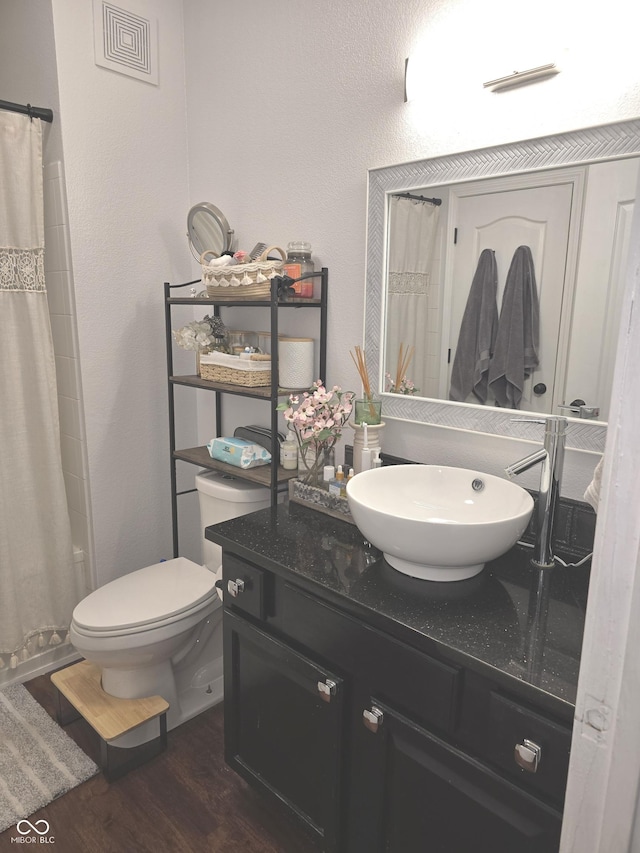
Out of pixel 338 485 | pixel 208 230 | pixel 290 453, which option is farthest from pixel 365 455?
pixel 208 230

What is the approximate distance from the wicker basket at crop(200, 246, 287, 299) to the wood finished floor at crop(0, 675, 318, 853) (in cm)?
146

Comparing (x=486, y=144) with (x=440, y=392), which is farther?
(x=440, y=392)

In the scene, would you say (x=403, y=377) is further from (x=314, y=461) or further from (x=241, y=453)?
(x=241, y=453)

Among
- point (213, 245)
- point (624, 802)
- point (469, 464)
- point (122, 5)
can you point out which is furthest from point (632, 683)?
point (122, 5)

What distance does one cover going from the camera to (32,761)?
1.84m

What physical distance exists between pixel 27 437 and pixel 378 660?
1.57m

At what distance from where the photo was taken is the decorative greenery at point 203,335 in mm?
2143

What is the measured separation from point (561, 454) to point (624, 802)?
82cm

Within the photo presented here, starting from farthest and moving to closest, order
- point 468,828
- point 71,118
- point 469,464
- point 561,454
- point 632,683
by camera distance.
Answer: point 71,118, point 469,464, point 561,454, point 468,828, point 632,683

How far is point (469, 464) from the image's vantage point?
5.29 feet

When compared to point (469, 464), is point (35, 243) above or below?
above

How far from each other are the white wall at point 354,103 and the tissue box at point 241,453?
36 cm

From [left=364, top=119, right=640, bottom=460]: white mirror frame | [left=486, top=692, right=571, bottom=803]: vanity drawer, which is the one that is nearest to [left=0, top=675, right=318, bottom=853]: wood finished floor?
[left=486, top=692, right=571, bottom=803]: vanity drawer

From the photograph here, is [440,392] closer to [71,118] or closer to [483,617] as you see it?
[483,617]
